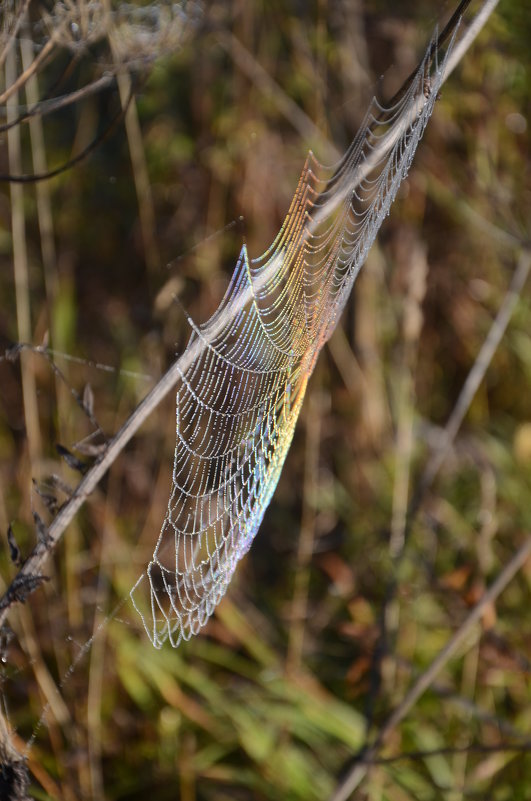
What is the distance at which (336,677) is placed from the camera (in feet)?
6.84

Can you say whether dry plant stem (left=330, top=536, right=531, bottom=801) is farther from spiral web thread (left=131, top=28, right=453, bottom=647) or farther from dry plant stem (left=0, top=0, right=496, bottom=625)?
dry plant stem (left=0, top=0, right=496, bottom=625)

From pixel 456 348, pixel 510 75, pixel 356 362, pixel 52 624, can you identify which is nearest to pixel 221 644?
pixel 52 624

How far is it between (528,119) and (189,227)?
1.09m

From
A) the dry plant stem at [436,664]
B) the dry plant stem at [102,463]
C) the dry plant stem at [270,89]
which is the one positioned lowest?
the dry plant stem at [436,664]

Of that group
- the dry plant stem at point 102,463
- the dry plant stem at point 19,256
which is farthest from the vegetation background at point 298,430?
the dry plant stem at point 102,463

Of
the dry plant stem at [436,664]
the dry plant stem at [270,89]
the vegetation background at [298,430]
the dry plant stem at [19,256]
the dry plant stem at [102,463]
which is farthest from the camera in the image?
the dry plant stem at [270,89]

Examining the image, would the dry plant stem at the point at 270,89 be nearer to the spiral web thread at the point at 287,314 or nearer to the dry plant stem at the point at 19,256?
the spiral web thread at the point at 287,314

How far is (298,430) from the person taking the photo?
251 cm

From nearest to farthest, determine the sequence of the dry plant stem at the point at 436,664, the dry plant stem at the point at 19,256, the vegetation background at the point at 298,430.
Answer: the dry plant stem at the point at 436,664
the dry plant stem at the point at 19,256
the vegetation background at the point at 298,430

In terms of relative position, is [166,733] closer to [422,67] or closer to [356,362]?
[356,362]

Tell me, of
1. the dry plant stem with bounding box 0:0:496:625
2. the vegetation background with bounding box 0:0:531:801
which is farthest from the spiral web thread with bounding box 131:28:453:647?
the vegetation background with bounding box 0:0:531:801

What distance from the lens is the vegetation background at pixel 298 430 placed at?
5.70 ft

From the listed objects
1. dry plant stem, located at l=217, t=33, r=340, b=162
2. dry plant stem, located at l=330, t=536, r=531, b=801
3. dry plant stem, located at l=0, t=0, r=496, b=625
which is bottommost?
dry plant stem, located at l=330, t=536, r=531, b=801

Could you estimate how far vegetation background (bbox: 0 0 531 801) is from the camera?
68.4 inches
